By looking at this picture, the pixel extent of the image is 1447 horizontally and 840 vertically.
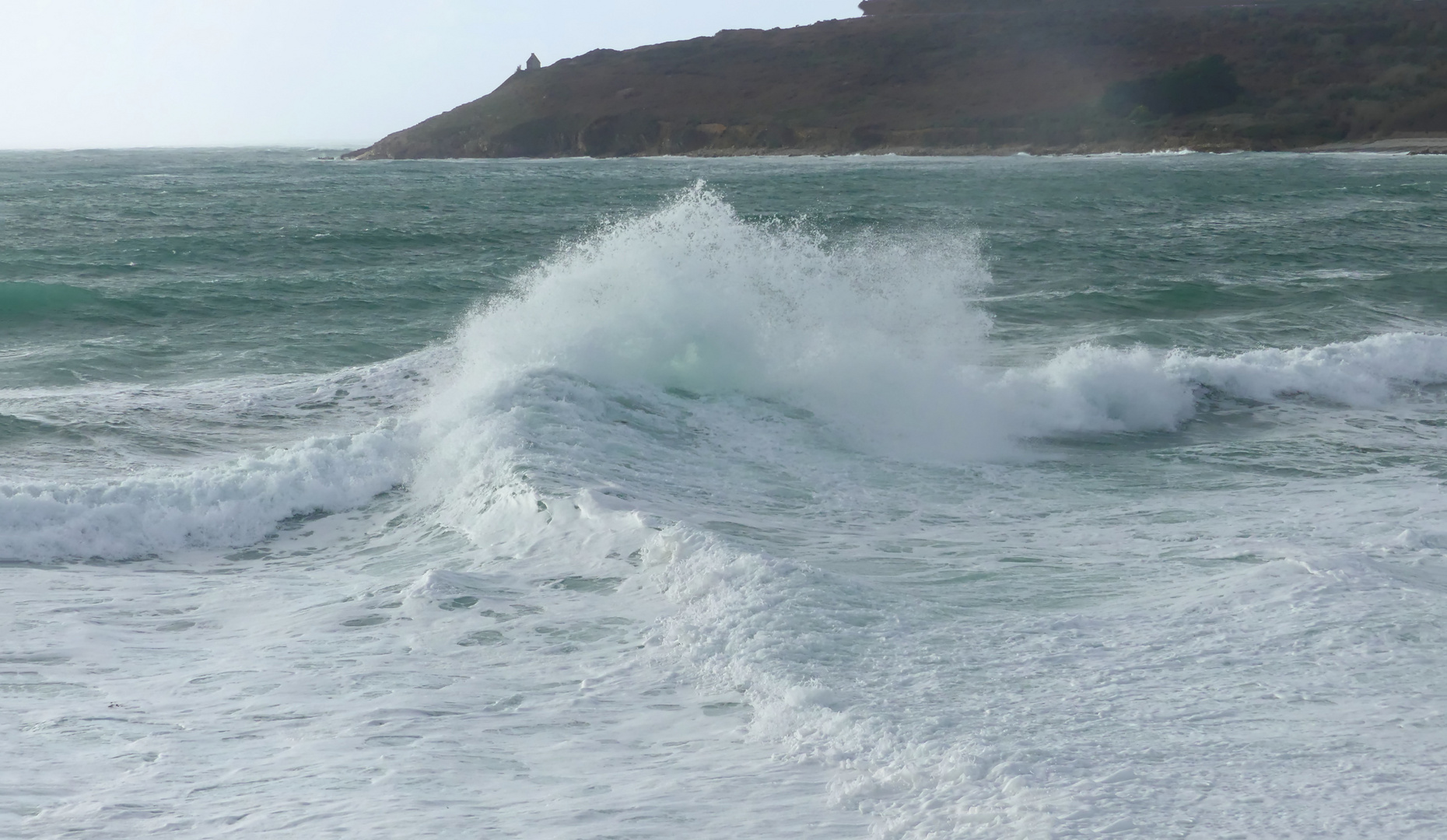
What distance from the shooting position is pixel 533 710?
14.6ft

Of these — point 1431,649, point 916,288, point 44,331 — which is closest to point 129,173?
Result: point 44,331

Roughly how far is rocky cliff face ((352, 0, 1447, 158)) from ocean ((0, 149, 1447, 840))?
5493 cm

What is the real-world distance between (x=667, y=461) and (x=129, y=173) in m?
56.1

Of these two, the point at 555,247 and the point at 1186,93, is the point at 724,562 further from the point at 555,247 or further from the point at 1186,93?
the point at 1186,93

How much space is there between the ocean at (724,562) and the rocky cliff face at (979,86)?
54925 mm

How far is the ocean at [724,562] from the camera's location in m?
3.82

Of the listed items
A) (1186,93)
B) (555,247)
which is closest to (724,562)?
(555,247)

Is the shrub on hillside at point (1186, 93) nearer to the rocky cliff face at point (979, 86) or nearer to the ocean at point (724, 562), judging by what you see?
the rocky cliff face at point (979, 86)

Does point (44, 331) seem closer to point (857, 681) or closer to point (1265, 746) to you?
point (857, 681)

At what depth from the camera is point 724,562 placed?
5.73m

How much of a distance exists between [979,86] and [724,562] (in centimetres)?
7715

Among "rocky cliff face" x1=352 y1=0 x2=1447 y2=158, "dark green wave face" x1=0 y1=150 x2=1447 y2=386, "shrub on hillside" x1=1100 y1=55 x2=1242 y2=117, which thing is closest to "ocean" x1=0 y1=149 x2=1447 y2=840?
"dark green wave face" x1=0 y1=150 x2=1447 y2=386

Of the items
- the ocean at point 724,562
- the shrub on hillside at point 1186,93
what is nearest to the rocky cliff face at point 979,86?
the shrub on hillside at point 1186,93

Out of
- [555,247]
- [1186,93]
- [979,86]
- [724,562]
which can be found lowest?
[724,562]
